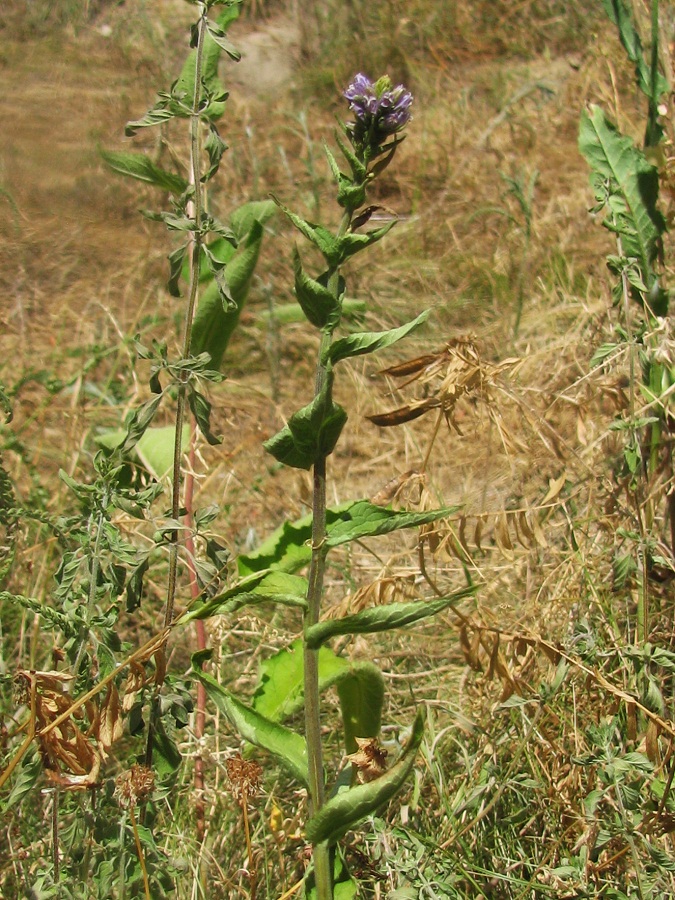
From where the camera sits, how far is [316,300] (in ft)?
4.72

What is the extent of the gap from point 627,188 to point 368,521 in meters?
1.32

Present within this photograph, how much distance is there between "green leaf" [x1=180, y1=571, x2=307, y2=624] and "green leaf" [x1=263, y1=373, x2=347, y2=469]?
0.65 ft

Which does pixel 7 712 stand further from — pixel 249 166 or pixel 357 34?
pixel 357 34

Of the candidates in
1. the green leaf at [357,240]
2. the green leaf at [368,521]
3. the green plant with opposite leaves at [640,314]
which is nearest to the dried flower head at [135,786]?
the green leaf at [368,521]

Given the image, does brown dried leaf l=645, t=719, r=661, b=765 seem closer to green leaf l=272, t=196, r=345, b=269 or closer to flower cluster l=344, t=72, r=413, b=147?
green leaf l=272, t=196, r=345, b=269

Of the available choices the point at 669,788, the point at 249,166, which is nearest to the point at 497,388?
the point at 669,788

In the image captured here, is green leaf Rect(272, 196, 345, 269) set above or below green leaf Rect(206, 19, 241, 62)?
below

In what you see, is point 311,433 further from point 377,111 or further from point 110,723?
point 110,723

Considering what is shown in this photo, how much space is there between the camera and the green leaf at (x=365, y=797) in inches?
57.2

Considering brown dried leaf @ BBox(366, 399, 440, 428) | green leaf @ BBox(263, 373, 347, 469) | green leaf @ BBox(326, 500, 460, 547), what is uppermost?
green leaf @ BBox(263, 373, 347, 469)

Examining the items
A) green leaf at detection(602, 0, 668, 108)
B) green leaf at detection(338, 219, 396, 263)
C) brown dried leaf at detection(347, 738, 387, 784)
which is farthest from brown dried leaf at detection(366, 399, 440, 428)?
green leaf at detection(602, 0, 668, 108)

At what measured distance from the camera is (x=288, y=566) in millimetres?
1863

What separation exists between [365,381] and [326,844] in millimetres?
2341

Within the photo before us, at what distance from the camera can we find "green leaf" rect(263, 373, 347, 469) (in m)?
1.44
